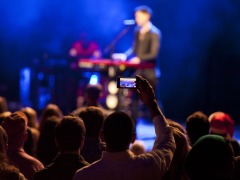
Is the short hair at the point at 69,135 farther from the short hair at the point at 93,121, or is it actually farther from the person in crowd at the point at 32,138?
the person in crowd at the point at 32,138

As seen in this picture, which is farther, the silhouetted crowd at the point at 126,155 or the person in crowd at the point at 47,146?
the person in crowd at the point at 47,146

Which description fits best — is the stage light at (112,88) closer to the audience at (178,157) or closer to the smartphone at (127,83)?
the audience at (178,157)

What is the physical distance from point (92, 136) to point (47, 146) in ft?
2.59

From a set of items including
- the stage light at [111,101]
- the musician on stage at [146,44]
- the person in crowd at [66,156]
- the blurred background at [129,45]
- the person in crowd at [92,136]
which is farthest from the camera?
the blurred background at [129,45]

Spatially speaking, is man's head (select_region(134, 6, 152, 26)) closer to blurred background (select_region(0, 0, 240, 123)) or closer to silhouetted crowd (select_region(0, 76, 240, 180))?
blurred background (select_region(0, 0, 240, 123))

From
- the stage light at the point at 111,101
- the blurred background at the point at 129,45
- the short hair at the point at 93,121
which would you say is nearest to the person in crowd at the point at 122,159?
the short hair at the point at 93,121

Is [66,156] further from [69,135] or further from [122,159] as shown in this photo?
[122,159]

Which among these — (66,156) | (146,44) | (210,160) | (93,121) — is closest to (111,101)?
(146,44)

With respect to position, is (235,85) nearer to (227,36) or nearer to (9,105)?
(227,36)

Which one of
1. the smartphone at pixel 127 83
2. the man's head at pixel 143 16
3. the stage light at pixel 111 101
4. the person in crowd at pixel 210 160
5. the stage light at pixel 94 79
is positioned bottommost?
the person in crowd at pixel 210 160

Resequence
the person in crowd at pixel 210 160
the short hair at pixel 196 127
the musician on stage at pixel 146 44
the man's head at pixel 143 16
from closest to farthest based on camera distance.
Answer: the person in crowd at pixel 210 160
the short hair at pixel 196 127
the musician on stage at pixel 146 44
the man's head at pixel 143 16

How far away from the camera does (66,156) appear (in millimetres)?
3441

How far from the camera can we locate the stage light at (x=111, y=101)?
967cm

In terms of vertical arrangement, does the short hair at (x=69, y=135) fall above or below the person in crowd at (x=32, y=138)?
above
